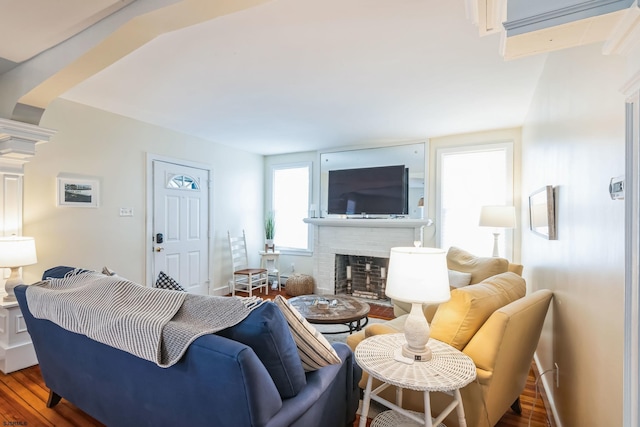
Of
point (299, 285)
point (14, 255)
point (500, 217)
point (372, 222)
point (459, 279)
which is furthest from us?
point (299, 285)

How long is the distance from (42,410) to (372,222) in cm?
386

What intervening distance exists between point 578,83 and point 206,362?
7.17ft

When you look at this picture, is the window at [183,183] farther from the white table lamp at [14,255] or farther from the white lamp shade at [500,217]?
the white lamp shade at [500,217]

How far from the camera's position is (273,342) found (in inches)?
49.1

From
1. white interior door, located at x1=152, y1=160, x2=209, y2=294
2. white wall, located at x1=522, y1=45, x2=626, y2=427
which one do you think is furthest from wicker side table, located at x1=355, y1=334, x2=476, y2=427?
white interior door, located at x1=152, y1=160, x2=209, y2=294

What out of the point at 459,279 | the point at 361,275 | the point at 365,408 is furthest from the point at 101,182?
the point at 459,279

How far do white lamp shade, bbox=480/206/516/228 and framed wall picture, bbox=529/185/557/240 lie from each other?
32.2 inches

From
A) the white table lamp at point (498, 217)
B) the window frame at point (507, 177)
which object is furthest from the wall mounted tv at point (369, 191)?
the white table lamp at point (498, 217)

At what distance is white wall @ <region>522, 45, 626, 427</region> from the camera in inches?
45.4

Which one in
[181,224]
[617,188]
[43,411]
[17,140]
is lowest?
[43,411]

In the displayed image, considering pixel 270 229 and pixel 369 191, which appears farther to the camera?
pixel 270 229

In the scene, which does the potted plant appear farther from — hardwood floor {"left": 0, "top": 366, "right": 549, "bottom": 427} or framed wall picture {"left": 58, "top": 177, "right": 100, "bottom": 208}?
hardwood floor {"left": 0, "top": 366, "right": 549, "bottom": 427}

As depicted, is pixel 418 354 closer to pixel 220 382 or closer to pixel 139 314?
pixel 220 382

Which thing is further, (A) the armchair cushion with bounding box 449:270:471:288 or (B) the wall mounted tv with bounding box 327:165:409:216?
(B) the wall mounted tv with bounding box 327:165:409:216
